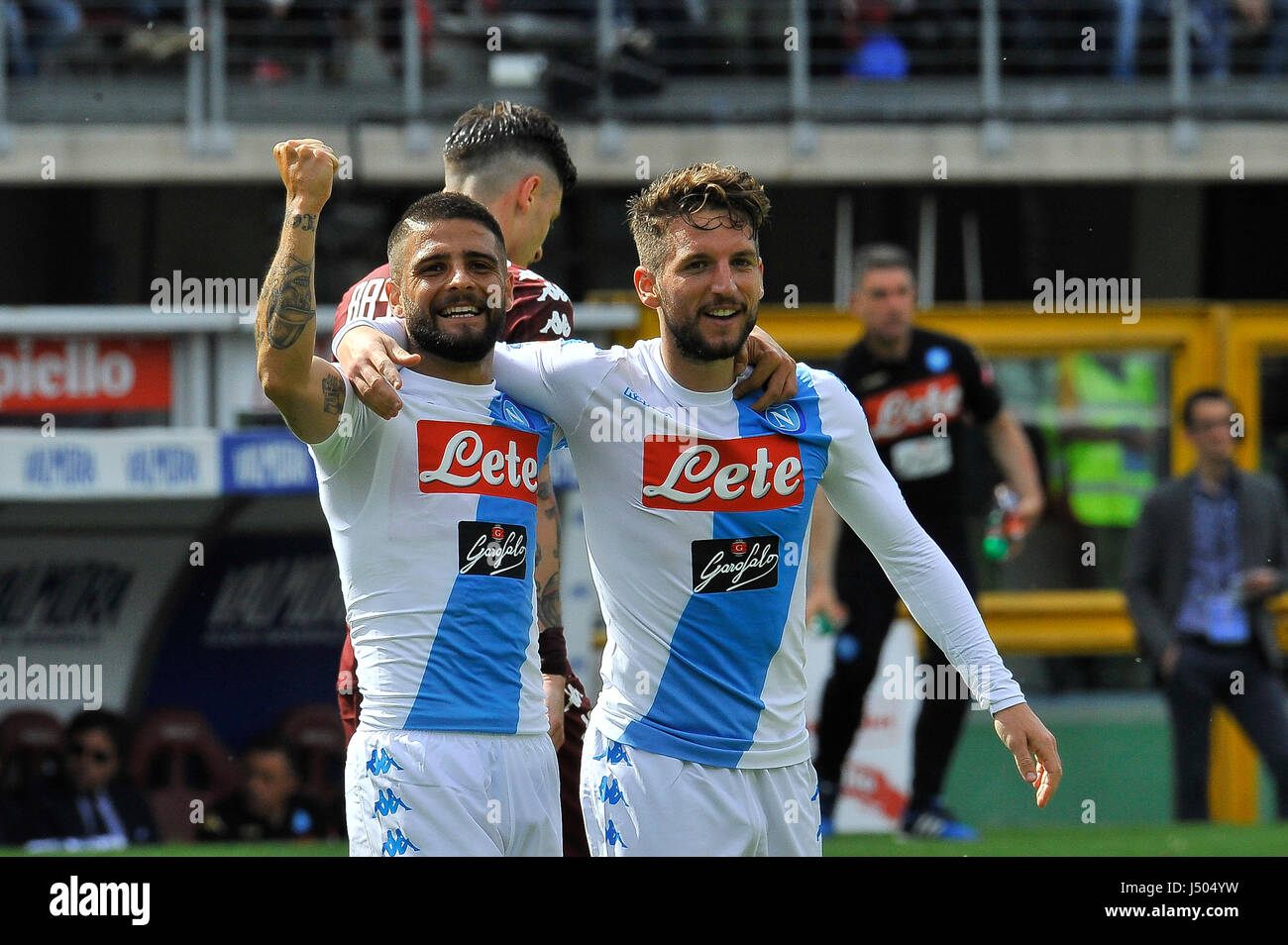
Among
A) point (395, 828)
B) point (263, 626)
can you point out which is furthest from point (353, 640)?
point (263, 626)

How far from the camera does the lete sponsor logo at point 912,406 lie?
7.34 m

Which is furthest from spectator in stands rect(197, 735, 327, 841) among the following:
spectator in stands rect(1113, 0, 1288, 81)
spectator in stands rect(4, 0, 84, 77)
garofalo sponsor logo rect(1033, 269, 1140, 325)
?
spectator in stands rect(1113, 0, 1288, 81)

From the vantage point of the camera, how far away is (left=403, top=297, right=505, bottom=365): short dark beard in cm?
375

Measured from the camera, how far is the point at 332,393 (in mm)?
3604

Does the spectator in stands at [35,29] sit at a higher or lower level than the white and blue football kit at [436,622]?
higher

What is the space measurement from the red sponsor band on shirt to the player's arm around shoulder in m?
0.68

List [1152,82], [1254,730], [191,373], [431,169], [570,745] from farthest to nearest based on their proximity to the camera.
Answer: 1. [1152,82]
2. [431,169]
3. [191,373]
4. [1254,730]
5. [570,745]

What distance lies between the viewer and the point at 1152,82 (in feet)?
45.2

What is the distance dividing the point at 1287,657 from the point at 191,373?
619 centimetres

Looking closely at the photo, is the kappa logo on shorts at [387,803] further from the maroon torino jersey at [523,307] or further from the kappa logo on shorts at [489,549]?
the maroon torino jersey at [523,307]

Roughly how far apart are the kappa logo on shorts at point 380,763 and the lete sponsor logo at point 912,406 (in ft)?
13.1

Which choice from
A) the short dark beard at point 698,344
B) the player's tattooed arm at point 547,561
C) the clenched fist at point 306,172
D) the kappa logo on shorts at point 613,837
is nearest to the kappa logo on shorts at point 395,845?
the kappa logo on shorts at point 613,837

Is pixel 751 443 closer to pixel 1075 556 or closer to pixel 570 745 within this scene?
pixel 570 745

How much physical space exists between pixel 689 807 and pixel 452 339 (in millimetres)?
1091
